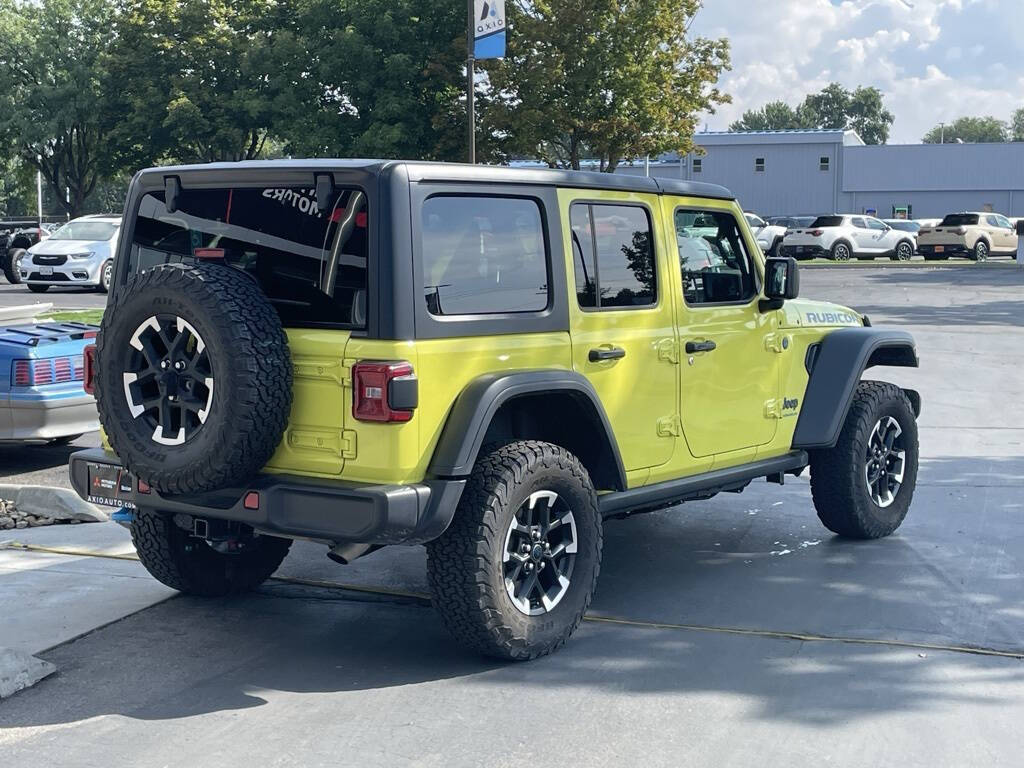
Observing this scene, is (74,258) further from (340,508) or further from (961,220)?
(961,220)

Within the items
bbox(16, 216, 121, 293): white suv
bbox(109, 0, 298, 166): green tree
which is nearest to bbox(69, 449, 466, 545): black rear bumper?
bbox(16, 216, 121, 293): white suv

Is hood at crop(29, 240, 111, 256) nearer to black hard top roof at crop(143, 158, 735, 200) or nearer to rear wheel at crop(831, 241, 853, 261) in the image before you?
black hard top roof at crop(143, 158, 735, 200)

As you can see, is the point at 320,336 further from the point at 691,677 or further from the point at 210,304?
the point at 691,677

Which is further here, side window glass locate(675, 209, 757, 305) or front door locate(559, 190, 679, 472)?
side window glass locate(675, 209, 757, 305)

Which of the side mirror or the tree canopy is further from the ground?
the tree canopy

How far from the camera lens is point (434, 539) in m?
4.91

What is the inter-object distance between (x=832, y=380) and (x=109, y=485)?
12.2ft

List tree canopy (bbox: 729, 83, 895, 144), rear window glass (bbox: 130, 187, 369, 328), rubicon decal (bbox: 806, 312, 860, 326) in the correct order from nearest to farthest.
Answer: rear window glass (bbox: 130, 187, 369, 328) < rubicon decal (bbox: 806, 312, 860, 326) < tree canopy (bbox: 729, 83, 895, 144)

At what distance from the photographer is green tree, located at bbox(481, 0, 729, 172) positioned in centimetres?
3584

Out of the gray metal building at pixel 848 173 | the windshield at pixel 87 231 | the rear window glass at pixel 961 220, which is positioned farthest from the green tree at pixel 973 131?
the windshield at pixel 87 231

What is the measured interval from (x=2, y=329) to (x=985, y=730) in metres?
7.12

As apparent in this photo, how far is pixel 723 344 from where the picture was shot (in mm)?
6250

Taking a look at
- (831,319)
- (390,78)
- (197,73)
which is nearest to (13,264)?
(390,78)

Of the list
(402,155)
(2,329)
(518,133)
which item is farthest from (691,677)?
(402,155)
